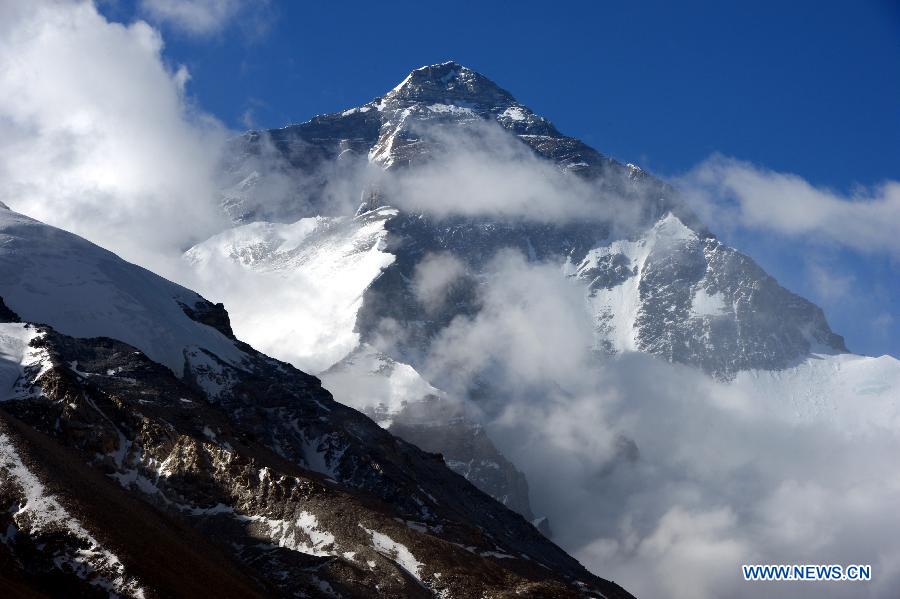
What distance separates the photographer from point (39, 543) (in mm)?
115500

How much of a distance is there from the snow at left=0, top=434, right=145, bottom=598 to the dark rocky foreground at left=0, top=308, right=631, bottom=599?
0.15 m

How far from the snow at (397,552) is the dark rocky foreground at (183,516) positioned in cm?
21

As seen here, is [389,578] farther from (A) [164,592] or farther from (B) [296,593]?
(A) [164,592]

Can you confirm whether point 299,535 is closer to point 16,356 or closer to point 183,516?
point 183,516

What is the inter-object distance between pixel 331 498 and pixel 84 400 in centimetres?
3836

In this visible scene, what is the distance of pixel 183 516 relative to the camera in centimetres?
15612

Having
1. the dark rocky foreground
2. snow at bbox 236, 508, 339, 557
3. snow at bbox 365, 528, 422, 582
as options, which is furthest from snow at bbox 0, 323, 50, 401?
snow at bbox 365, 528, 422, 582

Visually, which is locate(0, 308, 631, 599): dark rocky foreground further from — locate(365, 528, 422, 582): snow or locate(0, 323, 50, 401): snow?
locate(0, 323, 50, 401): snow

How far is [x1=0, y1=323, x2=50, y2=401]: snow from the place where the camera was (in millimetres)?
167625

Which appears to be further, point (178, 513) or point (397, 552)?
point (178, 513)

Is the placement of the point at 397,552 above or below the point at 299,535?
above

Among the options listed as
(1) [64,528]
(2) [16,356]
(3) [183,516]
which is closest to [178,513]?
(3) [183,516]

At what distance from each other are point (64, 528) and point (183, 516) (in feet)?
128

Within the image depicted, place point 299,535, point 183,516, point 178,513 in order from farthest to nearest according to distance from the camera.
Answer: point 178,513
point 183,516
point 299,535
